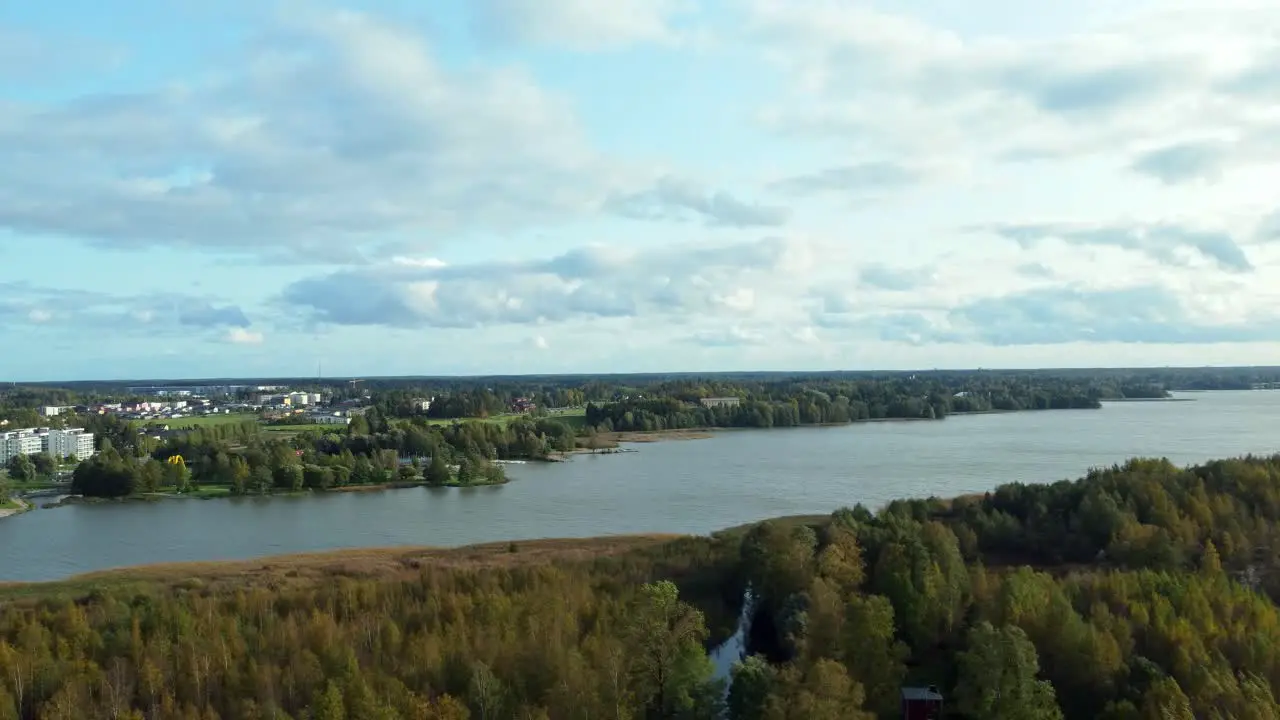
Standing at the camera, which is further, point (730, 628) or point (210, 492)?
point (210, 492)

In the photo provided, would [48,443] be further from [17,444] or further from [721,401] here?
[721,401]

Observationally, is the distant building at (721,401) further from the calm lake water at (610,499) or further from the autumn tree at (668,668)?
the autumn tree at (668,668)

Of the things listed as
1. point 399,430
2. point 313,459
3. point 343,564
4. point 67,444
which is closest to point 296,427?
point 67,444

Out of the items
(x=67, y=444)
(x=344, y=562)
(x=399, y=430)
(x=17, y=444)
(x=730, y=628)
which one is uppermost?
(x=399, y=430)

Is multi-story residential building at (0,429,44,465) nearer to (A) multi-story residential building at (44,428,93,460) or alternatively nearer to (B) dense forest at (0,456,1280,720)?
(A) multi-story residential building at (44,428,93,460)

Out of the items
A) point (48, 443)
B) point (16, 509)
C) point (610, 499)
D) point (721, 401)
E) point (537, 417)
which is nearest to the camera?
point (610, 499)

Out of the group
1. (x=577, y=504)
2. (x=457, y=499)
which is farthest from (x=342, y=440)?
(x=577, y=504)
